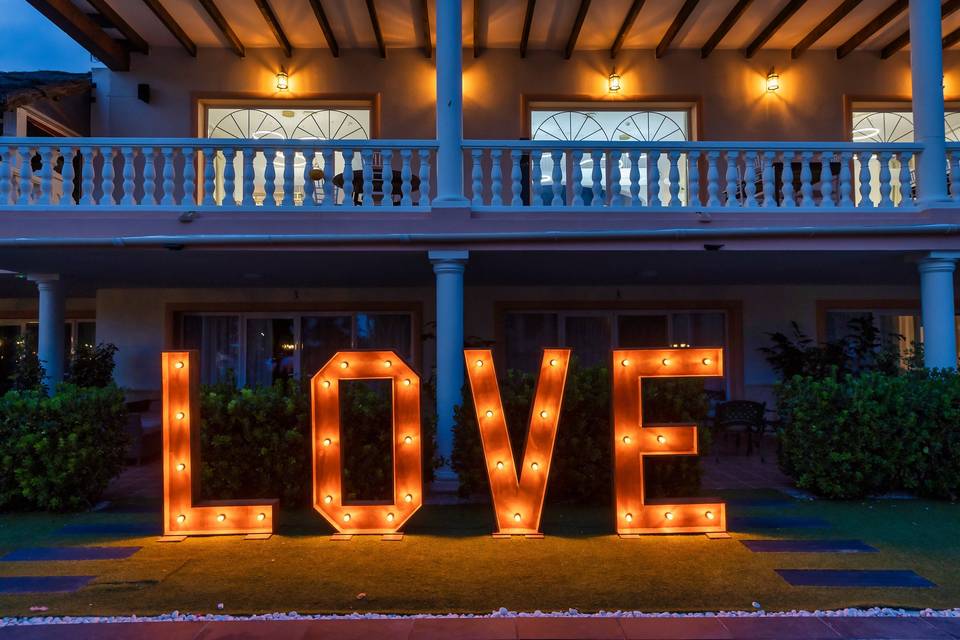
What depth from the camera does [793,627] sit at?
3.23 meters

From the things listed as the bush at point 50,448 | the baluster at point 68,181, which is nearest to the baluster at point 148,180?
the baluster at point 68,181

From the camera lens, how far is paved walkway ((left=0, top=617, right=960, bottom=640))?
10.4 feet

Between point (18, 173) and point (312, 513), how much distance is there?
17.4 ft

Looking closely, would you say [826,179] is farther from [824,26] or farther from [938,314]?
[824,26]

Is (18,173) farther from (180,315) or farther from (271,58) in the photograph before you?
(271,58)

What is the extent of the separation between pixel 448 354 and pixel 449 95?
282 cm

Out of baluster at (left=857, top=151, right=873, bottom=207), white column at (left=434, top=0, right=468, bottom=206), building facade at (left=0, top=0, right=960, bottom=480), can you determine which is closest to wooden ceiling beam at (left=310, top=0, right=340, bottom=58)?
building facade at (left=0, top=0, right=960, bottom=480)

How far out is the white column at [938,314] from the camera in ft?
22.0

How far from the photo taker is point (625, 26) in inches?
363

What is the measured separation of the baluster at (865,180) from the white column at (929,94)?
0.57 m

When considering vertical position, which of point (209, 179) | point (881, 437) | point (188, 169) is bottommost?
point (881, 437)

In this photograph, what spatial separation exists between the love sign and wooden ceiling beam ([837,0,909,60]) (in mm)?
7637

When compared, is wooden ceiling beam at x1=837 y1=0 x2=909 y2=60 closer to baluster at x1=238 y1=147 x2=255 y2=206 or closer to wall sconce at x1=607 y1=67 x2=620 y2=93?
wall sconce at x1=607 y1=67 x2=620 y2=93

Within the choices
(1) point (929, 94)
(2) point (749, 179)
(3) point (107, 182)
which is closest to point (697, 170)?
(2) point (749, 179)
